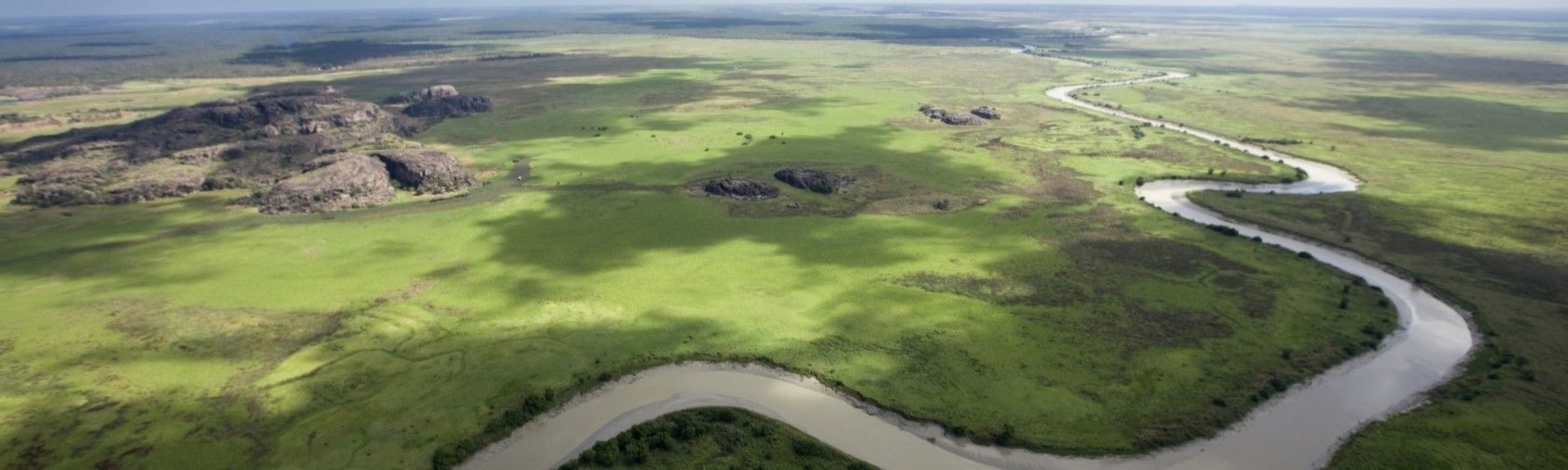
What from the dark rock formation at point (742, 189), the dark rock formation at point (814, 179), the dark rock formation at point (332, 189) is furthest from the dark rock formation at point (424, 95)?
the dark rock formation at point (814, 179)

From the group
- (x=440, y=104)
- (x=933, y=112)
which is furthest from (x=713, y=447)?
(x=440, y=104)

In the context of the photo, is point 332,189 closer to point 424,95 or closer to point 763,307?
point 763,307

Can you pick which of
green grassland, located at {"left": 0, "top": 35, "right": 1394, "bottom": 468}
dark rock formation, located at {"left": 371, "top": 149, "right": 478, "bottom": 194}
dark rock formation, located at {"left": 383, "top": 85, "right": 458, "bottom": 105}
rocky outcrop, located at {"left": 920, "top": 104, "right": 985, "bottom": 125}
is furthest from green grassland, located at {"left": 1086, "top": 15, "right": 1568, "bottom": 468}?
dark rock formation, located at {"left": 383, "top": 85, "right": 458, "bottom": 105}

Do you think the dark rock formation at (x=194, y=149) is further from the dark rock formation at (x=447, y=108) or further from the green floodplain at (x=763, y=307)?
the dark rock formation at (x=447, y=108)

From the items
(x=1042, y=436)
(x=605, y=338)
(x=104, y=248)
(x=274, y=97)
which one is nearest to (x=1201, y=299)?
(x=1042, y=436)

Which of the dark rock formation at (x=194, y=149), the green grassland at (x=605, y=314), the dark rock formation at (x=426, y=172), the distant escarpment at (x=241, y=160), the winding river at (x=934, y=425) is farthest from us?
the dark rock formation at (x=426, y=172)

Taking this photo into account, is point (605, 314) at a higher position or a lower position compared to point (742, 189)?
lower

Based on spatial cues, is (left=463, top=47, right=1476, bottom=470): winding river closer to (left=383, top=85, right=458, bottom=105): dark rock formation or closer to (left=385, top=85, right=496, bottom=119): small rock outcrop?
(left=385, top=85, right=496, bottom=119): small rock outcrop
